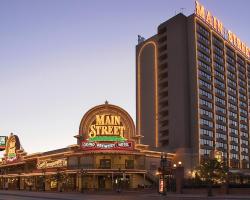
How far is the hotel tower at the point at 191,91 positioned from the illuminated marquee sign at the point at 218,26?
13.8 inches

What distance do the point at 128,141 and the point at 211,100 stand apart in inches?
2214

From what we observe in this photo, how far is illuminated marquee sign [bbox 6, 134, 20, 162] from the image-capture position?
142725 millimetres

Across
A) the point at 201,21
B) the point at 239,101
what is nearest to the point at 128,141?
the point at 201,21

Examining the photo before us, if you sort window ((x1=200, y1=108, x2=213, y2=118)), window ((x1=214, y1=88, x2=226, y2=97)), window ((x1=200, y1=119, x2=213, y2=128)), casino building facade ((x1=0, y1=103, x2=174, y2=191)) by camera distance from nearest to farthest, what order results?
casino building facade ((x1=0, y1=103, x2=174, y2=191))
window ((x1=200, y1=119, x2=213, y2=128))
window ((x1=200, y1=108, x2=213, y2=118))
window ((x1=214, y1=88, x2=226, y2=97))

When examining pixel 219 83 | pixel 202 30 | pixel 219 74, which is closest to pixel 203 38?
pixel 202 30

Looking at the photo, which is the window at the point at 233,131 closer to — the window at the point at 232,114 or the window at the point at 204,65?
the window at the point at 232,114

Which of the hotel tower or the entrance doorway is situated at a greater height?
the hotel tower

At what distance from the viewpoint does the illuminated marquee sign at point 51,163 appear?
10852 cm

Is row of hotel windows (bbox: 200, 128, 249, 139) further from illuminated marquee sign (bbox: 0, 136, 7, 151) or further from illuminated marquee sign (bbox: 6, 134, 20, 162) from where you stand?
illuminated marquee sign (bbox: 0, 136, 7, 151)

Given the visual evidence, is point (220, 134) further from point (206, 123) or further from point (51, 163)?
point (51, 163)

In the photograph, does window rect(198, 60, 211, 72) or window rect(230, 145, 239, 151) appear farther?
window rect(230, 145, 239, 151)

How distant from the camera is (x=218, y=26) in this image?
527 ft

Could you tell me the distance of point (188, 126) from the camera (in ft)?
442

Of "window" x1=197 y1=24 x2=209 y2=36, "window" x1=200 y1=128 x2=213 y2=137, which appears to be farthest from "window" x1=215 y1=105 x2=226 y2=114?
"window" x1=197 y1=24 x2=209 y2=36
